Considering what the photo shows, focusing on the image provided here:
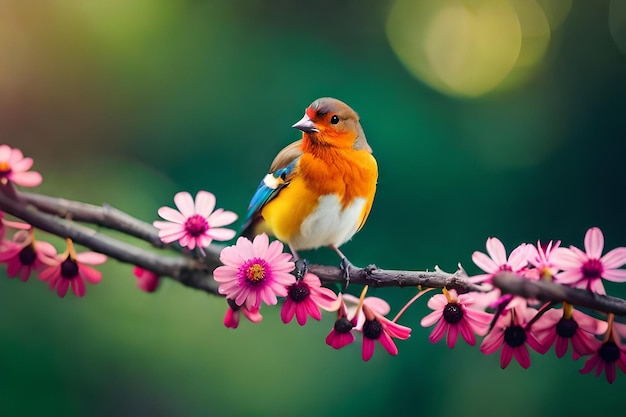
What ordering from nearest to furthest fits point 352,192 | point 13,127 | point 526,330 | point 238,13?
point 526,330
point 352,192
point 13,127
point 238,13

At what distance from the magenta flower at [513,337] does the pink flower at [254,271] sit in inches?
7.2

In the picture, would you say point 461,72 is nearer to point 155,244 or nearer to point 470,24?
point 470,24

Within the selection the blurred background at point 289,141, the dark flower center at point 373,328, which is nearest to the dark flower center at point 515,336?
the dark flower center at point 373,328

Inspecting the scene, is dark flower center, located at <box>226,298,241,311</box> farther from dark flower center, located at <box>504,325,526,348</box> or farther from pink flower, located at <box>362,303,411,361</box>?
dark flower center, located at <box>504,325,526,348</box>

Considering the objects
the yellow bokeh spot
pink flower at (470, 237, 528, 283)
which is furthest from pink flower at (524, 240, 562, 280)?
the yellow bokeh spot

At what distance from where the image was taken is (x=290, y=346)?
974mm

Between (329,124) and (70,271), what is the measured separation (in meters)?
0.29

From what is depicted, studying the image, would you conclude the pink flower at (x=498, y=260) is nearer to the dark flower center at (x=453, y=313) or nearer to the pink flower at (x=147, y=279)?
the dark flower center at (x=453, y=313)

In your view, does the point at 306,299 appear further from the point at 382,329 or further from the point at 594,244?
the point at 594,244

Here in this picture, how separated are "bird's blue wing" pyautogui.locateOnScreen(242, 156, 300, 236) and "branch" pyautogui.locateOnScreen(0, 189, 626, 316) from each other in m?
0.06

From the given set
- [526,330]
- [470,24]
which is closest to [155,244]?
[526,330]

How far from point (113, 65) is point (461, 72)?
21.6 inches

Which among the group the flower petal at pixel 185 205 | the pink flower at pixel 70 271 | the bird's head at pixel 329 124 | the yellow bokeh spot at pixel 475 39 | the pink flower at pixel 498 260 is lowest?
the pink flower at pixel 70 271

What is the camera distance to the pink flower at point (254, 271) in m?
0.53
